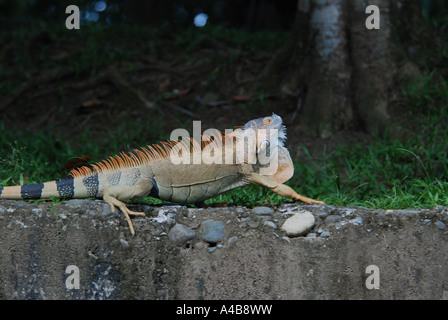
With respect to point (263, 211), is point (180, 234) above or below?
below

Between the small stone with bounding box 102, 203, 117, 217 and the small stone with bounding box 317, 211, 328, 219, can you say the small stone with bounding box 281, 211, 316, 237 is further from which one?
the small stone with bounding box 102, 203, 117, 217

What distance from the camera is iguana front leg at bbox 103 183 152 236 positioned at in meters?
4.14

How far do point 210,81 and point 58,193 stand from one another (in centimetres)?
439

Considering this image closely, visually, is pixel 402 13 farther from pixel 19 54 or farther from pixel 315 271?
pixel 19 54

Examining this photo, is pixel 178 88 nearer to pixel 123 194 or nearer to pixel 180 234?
pixel 123 194

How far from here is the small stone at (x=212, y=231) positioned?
4180 mm

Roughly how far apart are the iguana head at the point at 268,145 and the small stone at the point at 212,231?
0.57 m

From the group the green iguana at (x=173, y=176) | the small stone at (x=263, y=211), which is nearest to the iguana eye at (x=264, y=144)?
the green iguana at (x=173, y=176)

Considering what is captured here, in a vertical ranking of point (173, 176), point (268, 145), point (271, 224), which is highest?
point (268, 145)

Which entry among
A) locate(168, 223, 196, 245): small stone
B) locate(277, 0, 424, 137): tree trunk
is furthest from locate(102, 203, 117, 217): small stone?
locate(277, 0, 424, 137): tree trunk

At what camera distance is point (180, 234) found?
13.7 ft

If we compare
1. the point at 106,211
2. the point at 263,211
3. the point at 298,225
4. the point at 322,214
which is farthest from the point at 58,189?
the point at 322,214

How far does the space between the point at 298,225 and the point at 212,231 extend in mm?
654

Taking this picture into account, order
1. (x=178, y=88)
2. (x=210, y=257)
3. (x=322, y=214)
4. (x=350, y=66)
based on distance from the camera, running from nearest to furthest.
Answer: (x=210, y=257), (x=322, y=214), (x=350, y=66), (x=178, y=88)
